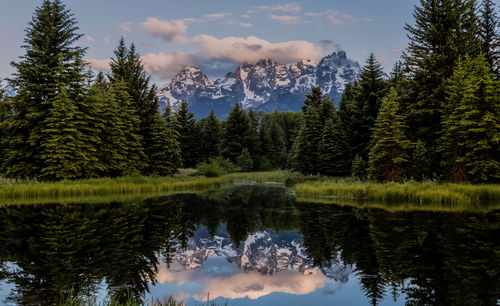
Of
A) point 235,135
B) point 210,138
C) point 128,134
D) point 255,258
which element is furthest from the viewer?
point 235,135

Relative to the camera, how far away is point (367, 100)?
3616 cm

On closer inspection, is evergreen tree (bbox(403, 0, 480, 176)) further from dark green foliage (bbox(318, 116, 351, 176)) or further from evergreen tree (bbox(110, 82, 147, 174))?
evergreen tree (bbox(110, 82, 147, 174))

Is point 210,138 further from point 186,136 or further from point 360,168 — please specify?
point 360,168

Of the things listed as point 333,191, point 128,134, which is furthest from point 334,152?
point 128,134

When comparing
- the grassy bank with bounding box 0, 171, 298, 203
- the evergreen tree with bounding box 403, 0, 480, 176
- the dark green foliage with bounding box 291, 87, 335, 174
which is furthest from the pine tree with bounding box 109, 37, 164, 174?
the evergreen tree with bounding box 403, 0, 480, 176

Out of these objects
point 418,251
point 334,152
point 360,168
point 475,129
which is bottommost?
point 418,251

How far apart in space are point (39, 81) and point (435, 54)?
115ft

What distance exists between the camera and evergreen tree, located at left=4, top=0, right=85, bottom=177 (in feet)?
88.0

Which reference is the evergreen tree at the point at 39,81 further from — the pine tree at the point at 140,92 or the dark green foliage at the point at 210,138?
the dark green foliage at the point at 210,138

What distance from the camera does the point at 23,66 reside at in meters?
27.8

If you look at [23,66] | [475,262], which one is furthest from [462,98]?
[23,66]

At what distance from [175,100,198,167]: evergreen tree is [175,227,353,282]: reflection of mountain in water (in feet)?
184

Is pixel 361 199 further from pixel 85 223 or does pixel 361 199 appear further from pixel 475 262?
pixel 85 223

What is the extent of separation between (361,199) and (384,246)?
1340 centimetres
